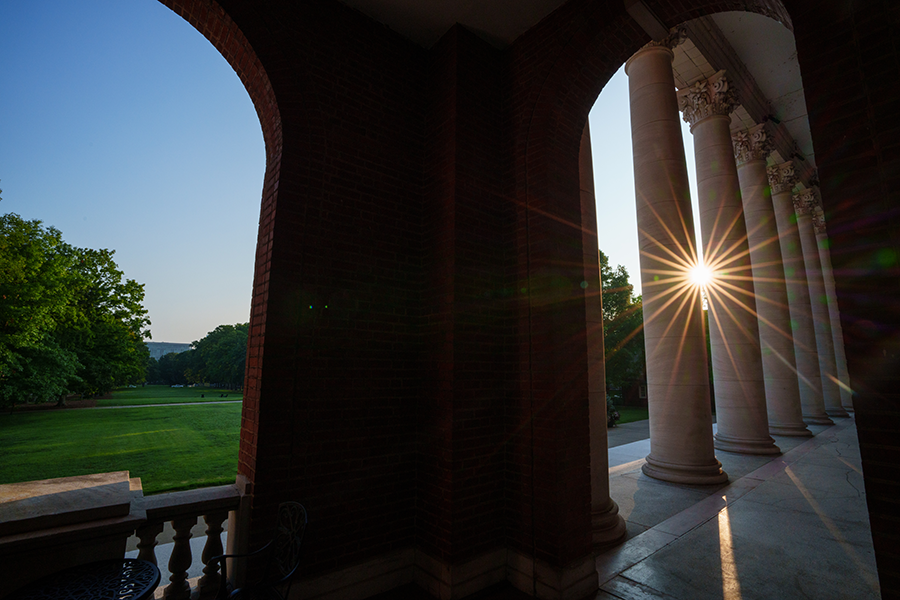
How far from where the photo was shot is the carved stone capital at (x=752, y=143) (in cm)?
1399

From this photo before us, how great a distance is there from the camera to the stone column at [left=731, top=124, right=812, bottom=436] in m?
14.1

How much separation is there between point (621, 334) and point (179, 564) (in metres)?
43.9

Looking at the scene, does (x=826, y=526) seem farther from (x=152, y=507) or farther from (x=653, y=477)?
(x=152, y=507)

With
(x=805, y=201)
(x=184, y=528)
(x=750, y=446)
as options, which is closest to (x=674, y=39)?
(x=750, y=446)

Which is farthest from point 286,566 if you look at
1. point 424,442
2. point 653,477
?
point 653,477

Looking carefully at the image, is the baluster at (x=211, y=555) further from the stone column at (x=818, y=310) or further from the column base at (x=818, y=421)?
the stone column at (x=818, y=310)

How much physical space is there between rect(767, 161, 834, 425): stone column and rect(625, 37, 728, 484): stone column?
11568mm

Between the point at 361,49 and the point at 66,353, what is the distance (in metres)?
39.9

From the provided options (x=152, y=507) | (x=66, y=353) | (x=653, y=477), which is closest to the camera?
(x=152, y=507)

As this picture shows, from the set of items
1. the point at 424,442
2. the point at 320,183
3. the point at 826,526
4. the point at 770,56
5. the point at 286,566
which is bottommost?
the point at 826,526

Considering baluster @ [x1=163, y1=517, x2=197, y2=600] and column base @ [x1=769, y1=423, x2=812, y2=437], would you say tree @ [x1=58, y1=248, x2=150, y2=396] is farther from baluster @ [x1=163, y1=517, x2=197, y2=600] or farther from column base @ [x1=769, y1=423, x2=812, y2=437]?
column base @ [x1=769, y1=423, x2=812, y2=437]

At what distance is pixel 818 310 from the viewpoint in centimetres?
2131

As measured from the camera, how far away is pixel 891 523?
2734mm

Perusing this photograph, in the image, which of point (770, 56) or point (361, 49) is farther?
point (770, 56)
